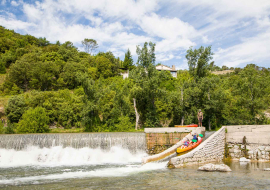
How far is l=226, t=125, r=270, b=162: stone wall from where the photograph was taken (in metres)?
15.4

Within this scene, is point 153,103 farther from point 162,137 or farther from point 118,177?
point 118,177

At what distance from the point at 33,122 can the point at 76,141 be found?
11.4 m

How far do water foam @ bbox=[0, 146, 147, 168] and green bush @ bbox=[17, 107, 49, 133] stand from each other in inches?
372

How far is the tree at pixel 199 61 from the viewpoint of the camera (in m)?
28.5

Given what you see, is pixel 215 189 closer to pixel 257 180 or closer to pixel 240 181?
pixel 240 181

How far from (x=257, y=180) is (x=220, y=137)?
610cm

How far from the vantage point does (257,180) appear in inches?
397

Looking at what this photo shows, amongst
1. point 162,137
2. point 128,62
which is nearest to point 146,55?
point 162,137

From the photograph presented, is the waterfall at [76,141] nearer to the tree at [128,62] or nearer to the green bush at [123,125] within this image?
the green bush at [123,125]

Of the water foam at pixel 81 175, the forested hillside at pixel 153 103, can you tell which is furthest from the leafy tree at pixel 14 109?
the water foam at pixel 81 175

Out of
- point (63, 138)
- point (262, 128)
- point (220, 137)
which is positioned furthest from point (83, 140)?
point (262, 128)

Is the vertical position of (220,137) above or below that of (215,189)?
above

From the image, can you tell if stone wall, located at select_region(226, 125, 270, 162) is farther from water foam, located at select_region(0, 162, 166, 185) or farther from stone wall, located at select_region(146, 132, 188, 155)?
water foam, located at select_region(0, 162, 166, 185)

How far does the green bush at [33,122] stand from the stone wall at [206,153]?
758 inches
